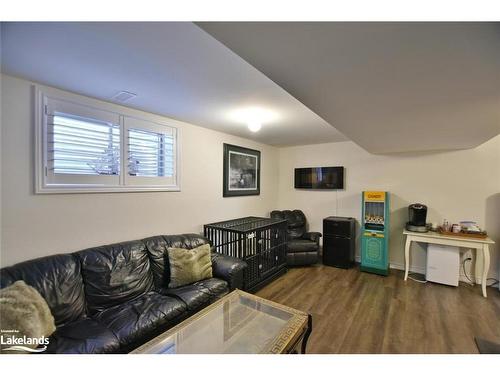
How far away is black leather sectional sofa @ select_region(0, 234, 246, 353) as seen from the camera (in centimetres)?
154

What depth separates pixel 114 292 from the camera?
6.51ft

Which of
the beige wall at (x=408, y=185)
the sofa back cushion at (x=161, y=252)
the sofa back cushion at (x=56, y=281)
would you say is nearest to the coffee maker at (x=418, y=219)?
the beige wall at (x=408, y=185)

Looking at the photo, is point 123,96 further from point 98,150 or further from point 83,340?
point 83,340

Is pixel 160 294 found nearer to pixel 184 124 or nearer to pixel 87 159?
pixel 87 159

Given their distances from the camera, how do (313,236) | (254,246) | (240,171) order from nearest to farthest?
(254,246) → (240,171) → (313,236)

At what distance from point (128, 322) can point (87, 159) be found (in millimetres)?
1543

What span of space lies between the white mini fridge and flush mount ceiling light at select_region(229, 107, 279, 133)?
10.2 ft

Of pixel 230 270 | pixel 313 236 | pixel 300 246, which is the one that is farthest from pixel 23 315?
pixel 313 236

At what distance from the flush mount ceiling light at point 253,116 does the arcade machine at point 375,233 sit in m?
2.26

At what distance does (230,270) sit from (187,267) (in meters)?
0.48

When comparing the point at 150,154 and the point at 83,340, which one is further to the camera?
the point at 150,154

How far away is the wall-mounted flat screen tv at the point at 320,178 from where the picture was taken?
4.29 metres

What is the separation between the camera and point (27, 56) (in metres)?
1.42
